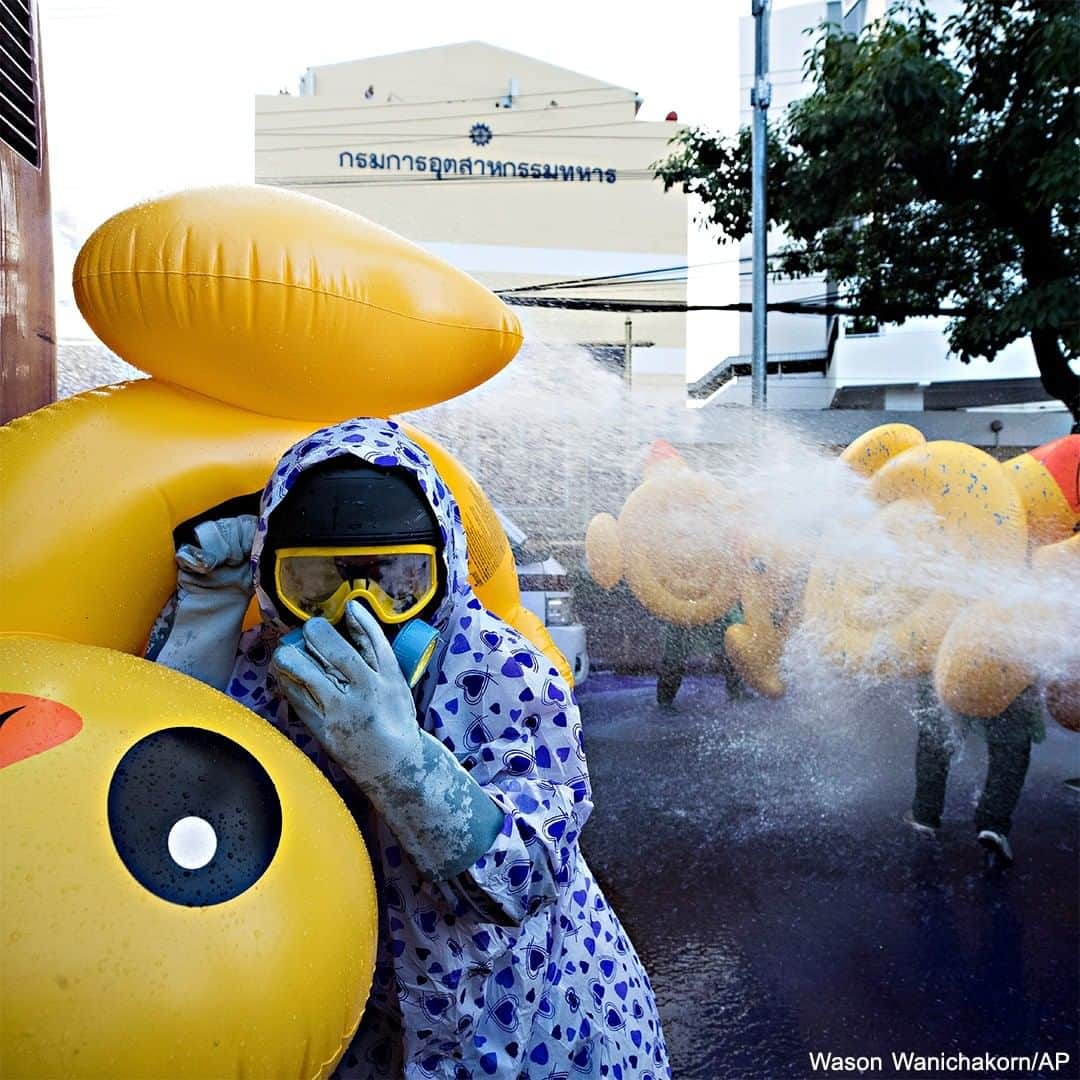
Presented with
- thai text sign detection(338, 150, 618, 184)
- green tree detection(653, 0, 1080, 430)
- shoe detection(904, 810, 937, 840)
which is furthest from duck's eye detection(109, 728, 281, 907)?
thai text sign detection(338, 150, 618, 184)

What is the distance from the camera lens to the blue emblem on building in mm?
18672

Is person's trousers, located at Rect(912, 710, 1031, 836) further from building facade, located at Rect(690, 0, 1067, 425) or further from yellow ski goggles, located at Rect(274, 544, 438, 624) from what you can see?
building facade, located at Rect(690, 0, 1067, 425)

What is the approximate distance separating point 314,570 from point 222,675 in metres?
0.25

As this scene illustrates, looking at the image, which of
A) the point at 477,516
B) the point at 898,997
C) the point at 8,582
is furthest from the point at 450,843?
the point at 898,997

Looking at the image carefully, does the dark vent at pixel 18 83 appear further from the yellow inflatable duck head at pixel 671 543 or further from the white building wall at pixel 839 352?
the white building wall at pixel 839 352

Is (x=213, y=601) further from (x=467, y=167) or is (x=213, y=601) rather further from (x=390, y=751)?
(x=467, y=167)

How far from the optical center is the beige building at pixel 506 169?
18078 mm

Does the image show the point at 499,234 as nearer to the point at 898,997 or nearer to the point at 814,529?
the point at 814,529

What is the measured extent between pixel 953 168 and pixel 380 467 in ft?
31.2

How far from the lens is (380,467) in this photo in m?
1.27

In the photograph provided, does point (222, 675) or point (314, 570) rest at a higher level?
point (314, 570)

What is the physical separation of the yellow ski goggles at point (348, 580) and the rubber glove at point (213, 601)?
0.16 meters

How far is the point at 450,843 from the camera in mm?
1108

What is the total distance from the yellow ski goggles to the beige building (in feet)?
55.7
